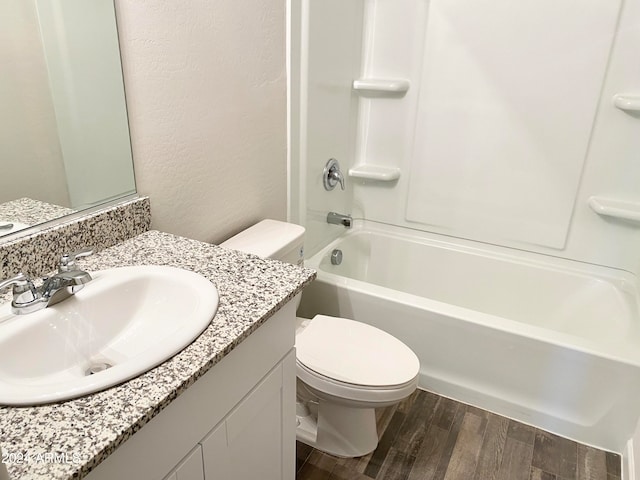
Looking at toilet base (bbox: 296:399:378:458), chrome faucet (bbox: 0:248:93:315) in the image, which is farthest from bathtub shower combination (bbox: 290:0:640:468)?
chrome faucet (bbox: 0:248:93:315)

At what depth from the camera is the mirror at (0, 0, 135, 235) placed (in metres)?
1.04

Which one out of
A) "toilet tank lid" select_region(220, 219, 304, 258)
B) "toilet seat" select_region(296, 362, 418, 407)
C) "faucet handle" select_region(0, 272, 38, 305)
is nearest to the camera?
"faucet handle" select_region(0, 272, 38, 305)

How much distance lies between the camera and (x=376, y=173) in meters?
2.49

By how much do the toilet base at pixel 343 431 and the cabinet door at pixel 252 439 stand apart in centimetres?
45

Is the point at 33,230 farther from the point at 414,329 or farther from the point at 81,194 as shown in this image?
the point at 414,329

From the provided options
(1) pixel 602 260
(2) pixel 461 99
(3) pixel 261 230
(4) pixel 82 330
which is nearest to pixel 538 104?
(2) pixel 461 99

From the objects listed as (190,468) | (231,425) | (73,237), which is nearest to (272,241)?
(73,237)

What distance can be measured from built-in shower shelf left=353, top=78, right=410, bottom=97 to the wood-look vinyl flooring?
1.49 metres

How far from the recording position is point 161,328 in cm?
104

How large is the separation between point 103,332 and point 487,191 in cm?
188

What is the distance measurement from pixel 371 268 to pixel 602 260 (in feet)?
3.63

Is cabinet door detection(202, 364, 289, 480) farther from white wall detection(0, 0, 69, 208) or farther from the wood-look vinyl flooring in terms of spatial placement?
white wall detection(0, 0, 69, 208)

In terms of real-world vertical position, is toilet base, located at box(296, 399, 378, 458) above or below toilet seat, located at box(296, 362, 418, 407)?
below

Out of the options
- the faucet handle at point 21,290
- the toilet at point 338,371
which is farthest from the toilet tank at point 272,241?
the faucet handle at point 21,290
